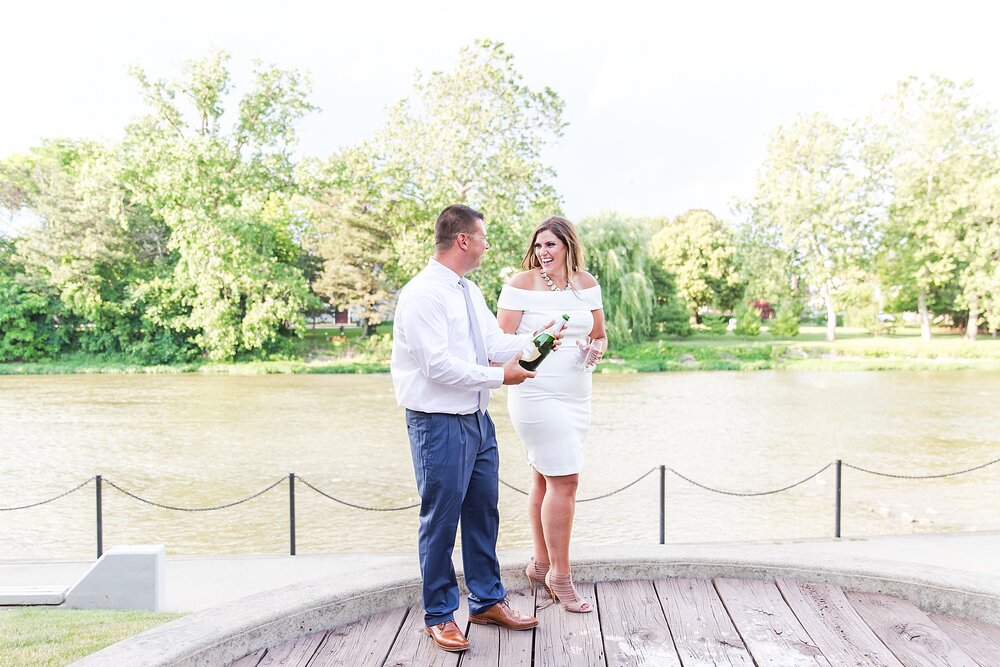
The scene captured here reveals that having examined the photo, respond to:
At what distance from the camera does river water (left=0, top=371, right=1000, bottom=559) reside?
884 cm

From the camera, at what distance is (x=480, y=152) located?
27.6 meters

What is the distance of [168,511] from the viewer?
9.80 m

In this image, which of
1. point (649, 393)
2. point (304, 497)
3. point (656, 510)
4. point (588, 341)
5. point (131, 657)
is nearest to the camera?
point (131, 657)

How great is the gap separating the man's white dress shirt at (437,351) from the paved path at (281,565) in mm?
3764

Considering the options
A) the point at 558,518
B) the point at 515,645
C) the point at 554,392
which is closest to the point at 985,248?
the point at 554,392

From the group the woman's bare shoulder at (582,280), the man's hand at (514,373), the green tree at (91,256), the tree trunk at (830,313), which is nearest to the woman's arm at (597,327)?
the woman's bare shoulder at (582,280)

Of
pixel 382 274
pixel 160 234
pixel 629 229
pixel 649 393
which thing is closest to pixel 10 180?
pixel 160 234

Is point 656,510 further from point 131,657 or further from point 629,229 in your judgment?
point 629,229

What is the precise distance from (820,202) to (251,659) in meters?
36.1

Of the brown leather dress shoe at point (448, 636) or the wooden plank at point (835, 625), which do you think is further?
the brown leather dress shoe at point (448, 636)

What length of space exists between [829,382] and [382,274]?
1837 centimetres

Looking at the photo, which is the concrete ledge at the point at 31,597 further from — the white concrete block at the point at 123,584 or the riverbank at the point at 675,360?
the riverbank at the point at 675,360

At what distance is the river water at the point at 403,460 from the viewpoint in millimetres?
8844

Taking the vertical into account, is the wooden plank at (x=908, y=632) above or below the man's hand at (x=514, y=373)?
below
